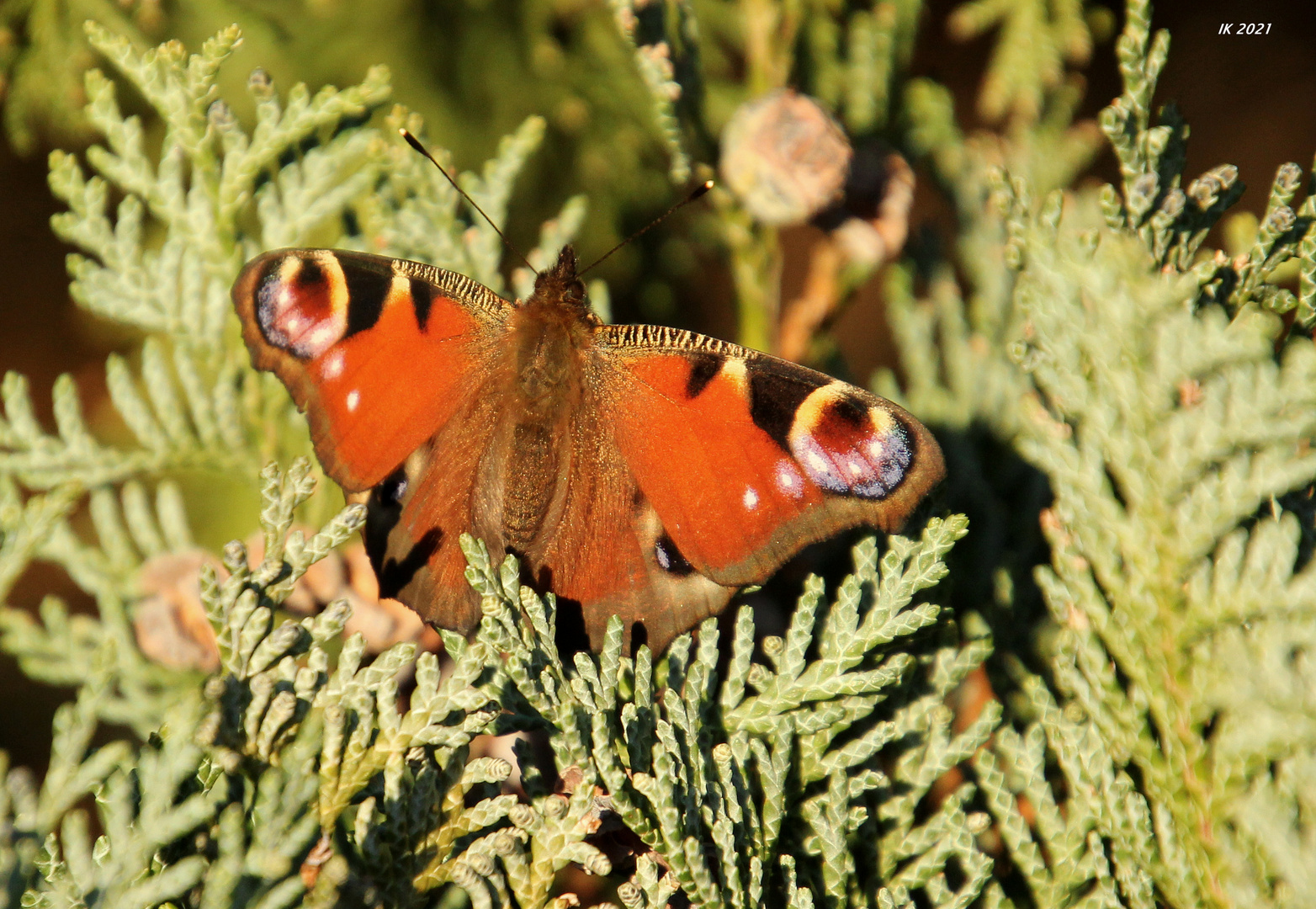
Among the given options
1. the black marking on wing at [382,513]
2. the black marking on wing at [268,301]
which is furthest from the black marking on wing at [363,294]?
the black marking on wing at [382,513]

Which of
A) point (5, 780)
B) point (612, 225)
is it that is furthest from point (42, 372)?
point (5, 780)

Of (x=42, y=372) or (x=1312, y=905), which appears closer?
(x=1312, y=905)

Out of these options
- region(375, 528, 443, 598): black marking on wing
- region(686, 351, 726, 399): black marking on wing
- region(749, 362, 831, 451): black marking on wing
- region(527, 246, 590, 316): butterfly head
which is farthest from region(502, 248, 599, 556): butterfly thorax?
region(749, 362, 831, 451): black marking on wing

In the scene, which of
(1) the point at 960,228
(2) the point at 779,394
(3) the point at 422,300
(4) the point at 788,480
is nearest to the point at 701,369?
(2) the point at 779,394

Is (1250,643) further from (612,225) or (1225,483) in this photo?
(612,225)

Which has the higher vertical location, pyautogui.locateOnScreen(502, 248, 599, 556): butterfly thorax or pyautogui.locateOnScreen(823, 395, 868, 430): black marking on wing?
pyautogui.locateOnScreen(502, 248, 599, 556): butterfly thorax

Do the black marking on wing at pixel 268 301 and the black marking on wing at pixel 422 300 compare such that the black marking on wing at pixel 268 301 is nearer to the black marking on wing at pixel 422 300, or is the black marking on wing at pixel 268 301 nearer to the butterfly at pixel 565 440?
the butterfly at pixel 565 440

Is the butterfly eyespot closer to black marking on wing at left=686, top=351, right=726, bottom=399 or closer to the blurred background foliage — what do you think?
black marking on wing at left=686, top=351, right=726, bottom=399
